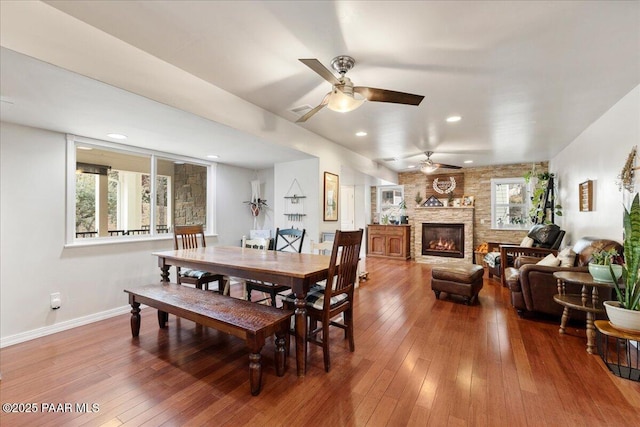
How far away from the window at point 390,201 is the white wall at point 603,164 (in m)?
3.88

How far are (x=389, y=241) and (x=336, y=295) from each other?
229 inches

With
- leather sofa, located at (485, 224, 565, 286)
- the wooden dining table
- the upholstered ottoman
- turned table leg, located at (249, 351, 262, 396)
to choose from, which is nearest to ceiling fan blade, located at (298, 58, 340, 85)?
the wooden dining table

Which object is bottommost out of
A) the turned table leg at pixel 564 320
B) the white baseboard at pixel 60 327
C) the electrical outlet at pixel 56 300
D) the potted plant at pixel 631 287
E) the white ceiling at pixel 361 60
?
the white baseboard at pixel 60 327

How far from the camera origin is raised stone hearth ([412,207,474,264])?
6898mm

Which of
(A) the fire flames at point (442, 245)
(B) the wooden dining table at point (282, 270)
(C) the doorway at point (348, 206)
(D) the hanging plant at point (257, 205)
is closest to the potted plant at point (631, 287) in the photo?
(B) the wooden dining table at point (282, 270)

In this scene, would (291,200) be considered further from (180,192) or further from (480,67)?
(480,67)

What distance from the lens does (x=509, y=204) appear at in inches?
267

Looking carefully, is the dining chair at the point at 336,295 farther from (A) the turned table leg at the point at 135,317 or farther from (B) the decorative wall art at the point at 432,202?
(B) the decorative wall art at the point at 432,202

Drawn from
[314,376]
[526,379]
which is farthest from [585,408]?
[314,376]

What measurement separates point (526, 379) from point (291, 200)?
359cm

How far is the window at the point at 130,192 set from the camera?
3.31 metres

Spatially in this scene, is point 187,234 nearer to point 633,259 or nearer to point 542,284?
point 542,284

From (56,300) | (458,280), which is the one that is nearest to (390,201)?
(458,280)

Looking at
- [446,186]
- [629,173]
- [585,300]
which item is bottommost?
[585,300]
